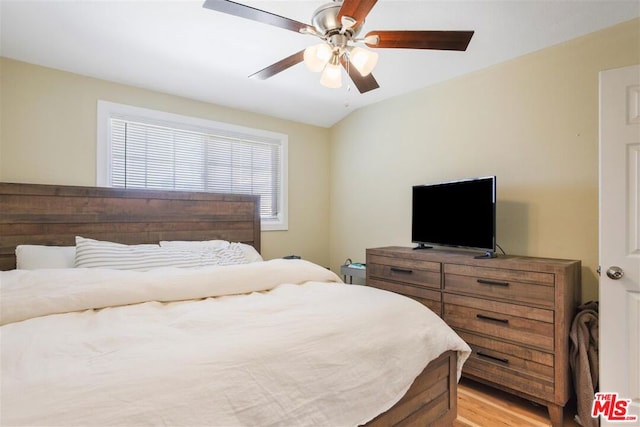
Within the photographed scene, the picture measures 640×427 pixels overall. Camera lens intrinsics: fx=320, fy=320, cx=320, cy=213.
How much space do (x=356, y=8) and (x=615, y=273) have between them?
1.93m

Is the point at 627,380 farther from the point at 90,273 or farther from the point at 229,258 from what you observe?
the point at 90,273

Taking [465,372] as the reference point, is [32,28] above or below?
above

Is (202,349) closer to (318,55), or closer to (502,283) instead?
(318,55)

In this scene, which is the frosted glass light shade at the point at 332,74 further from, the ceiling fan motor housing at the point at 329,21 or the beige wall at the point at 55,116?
the beige wall at the point at 55,116

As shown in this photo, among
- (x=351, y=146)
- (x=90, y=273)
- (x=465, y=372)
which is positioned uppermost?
(x=351, y=146)

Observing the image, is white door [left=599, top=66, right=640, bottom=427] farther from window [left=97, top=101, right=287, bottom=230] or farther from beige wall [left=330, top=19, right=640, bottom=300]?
window [left=97, top=101, right=287, bottom=230]

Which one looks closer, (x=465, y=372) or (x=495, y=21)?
(x=495, y=21)

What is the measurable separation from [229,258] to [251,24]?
170cm

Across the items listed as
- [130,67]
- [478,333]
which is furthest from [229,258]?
[478,333]

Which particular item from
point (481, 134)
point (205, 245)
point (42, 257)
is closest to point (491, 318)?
point (481, 134)

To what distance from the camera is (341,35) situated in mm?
1574

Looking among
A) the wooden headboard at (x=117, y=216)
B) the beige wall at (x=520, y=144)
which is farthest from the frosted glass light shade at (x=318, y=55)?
the wooden headboard at (x=117, y=216)

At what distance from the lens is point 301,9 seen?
198 centimetres

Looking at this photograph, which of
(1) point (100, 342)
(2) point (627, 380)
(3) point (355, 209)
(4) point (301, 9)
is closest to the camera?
(1) point (100, 342)
